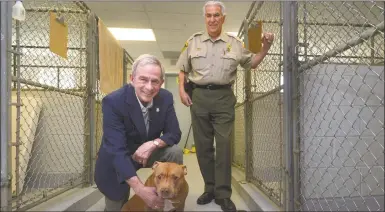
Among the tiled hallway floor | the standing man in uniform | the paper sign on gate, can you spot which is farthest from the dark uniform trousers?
the paper sign on gate

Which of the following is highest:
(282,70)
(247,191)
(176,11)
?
(176,11)

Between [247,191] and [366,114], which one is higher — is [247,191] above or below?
below

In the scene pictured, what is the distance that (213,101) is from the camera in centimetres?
236

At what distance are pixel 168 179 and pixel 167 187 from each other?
2.3 inches

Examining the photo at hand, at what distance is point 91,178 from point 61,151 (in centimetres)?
39

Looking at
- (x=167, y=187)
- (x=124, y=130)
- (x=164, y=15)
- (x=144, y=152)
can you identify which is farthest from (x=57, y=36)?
(x=164, y=15)

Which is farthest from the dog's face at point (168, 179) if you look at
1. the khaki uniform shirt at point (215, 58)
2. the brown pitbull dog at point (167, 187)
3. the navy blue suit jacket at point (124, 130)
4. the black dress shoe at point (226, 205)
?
the khaki uniform shirt at point (215, 58)

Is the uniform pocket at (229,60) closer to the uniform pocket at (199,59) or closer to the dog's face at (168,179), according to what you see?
the uniform pocket at (199,59)

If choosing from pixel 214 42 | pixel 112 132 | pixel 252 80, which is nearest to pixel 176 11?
pixel 252 80

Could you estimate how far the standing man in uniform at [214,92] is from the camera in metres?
2.33

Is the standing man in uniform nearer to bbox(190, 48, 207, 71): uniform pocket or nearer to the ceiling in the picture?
bbox(190, 48, 207, 71): uniform pocket

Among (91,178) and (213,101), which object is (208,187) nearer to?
(213,101)

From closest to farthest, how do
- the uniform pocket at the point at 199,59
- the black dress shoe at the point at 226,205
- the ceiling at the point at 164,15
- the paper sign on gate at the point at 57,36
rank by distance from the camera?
1. the paper sign on gate at the point at 57,36
2. the black dress shoe at the point at 226,205
3. the uniform pocket at the point at 199,59
4. the ceiling at the point at 164,15

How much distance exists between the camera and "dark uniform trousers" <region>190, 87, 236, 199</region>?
2.30m
